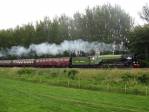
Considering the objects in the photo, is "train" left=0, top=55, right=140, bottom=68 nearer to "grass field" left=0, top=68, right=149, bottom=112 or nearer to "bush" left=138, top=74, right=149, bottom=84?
"grass field" left=0, top=68, right=149, bottom=112

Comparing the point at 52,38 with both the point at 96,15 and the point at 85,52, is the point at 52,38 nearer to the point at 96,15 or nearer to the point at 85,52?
the point at 96,15

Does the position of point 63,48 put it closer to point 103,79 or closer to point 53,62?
point 53,62

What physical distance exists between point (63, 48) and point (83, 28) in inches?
418

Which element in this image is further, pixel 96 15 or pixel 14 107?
pixel 96 15

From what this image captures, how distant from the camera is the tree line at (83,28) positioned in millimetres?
91312

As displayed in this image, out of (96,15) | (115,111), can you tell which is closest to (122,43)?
(96,15)

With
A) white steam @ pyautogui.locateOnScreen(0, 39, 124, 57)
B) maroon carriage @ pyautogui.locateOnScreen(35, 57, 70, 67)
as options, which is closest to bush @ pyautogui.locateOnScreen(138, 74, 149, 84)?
maroon carriage @ pyautogui.locateOnScreen(35, 57, 70, 67)

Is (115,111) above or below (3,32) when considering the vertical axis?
below

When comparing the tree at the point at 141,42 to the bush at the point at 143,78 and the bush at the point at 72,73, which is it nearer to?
the bush at the point at 72,73

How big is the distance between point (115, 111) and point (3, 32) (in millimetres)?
94896

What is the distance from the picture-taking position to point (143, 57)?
6047 cm

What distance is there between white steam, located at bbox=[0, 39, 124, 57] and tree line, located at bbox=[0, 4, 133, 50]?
2216 mm

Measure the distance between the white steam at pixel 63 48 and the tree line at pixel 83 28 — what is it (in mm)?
2216

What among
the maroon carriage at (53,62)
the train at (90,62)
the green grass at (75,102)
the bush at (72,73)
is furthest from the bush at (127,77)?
the maroon carriage at (53,62)
